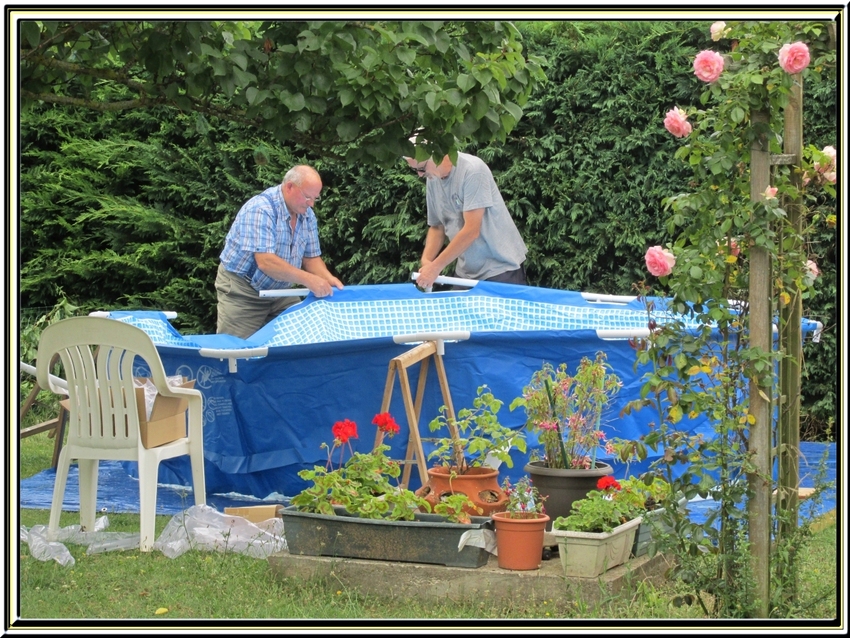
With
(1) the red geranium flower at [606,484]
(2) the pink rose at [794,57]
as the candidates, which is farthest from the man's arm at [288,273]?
(2) the pink rose at [794,57]

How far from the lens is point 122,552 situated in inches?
140

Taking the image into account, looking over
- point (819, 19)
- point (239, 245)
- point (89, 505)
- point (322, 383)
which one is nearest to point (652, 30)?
point (239, 245)

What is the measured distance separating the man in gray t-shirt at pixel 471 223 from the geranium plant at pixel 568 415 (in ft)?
6.17

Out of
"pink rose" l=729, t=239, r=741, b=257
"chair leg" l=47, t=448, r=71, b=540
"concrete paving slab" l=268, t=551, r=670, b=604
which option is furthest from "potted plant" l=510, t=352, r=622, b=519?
"chair leg" l=47, t=448, r=71, b=540

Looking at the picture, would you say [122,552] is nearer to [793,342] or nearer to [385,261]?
[793,342]

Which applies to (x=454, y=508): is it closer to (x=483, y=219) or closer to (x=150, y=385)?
(x=150, y=385)

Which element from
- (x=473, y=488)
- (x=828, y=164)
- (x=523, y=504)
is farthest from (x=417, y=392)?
(x=828, y=164)

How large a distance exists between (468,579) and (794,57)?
1.59 meters

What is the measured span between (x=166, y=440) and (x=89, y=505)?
40cm

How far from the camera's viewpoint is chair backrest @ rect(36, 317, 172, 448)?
3.60 m

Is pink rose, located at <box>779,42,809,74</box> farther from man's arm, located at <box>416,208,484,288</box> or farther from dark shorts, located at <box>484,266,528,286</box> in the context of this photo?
dark shorts, located at <box>484,266,528,286</box>

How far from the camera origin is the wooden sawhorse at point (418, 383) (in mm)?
3879


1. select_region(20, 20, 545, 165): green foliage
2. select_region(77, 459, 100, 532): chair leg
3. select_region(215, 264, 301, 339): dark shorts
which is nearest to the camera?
select_region(20, 20, 545, 165): green foliage

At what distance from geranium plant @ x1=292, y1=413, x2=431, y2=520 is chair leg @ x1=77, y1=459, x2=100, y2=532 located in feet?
3.73
